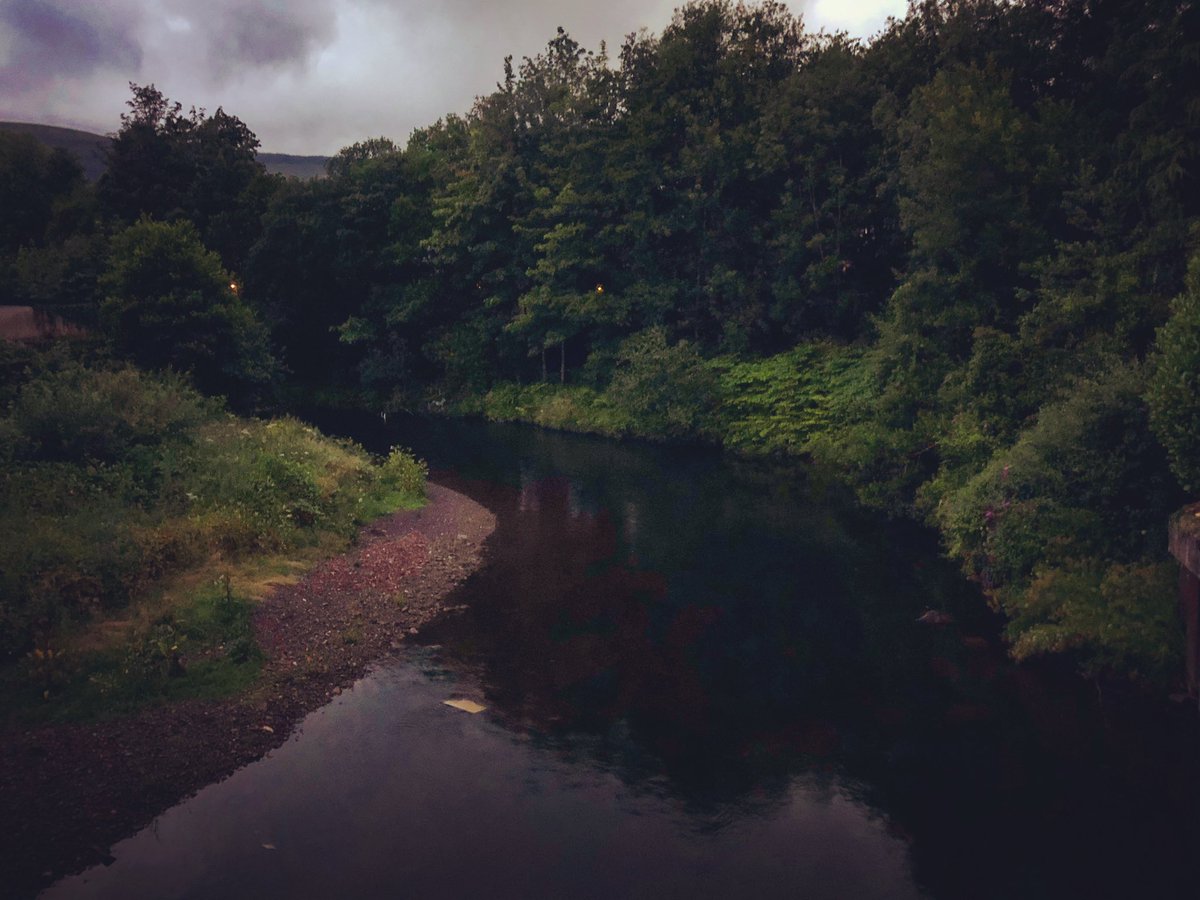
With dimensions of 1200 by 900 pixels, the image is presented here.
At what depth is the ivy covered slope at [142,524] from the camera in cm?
1426

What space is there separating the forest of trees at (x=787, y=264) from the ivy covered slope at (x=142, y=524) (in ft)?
27.7

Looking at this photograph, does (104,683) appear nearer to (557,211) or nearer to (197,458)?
(197,458)

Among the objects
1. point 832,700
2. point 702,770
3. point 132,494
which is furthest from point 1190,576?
point 132,494

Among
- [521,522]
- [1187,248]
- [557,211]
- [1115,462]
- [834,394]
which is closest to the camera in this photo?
[1115,462]

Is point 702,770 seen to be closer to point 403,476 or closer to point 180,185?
point 403,476

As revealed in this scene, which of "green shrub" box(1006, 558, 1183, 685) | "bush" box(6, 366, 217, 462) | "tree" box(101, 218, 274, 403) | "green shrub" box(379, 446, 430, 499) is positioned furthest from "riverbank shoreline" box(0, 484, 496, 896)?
"tree" box(101, 218, 274, 403)

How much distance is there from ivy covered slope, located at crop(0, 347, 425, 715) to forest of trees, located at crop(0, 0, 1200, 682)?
8.44 m

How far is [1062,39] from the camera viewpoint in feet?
89.6

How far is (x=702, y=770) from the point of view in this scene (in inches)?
507

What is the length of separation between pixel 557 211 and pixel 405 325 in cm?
1520

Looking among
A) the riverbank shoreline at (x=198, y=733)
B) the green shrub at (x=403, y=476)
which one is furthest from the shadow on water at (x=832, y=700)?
the green shrub at (x=403, y=476)

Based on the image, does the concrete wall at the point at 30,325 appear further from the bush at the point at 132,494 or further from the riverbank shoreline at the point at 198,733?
the riverbank shoreline at the point at 198,733

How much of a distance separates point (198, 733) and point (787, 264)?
34.9m

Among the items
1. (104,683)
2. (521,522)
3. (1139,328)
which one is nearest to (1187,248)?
(1139,328)
